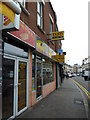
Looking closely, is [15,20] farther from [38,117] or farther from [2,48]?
[38,117]

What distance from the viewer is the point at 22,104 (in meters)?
5.36

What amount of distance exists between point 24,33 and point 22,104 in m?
2.78

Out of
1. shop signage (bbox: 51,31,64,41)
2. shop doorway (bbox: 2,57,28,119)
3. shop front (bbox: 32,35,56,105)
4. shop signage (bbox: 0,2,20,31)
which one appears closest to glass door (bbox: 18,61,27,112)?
shop doorway (bbox: 2,57,28,119)

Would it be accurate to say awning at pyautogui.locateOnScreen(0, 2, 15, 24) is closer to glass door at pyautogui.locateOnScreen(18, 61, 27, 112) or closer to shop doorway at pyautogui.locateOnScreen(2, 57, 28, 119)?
shop doorway at pyautogui.locateOnScreen(2, 57, 28, 119)

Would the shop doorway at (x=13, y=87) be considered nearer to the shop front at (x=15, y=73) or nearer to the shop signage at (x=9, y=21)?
the shop front at (x=15, y=73)

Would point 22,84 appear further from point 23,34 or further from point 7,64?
point 23,34

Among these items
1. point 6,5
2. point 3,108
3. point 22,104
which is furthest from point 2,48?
point 22,104

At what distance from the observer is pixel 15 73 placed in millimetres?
4754

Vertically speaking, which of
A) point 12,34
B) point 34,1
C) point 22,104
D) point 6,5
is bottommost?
point 22,104

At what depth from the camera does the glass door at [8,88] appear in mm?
4121

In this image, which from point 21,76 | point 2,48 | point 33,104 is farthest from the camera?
point 33,104

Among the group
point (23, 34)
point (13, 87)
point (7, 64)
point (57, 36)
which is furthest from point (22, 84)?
point (57, 36)

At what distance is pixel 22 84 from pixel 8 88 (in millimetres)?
1074

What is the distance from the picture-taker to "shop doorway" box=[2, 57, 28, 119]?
4191 millimetres
